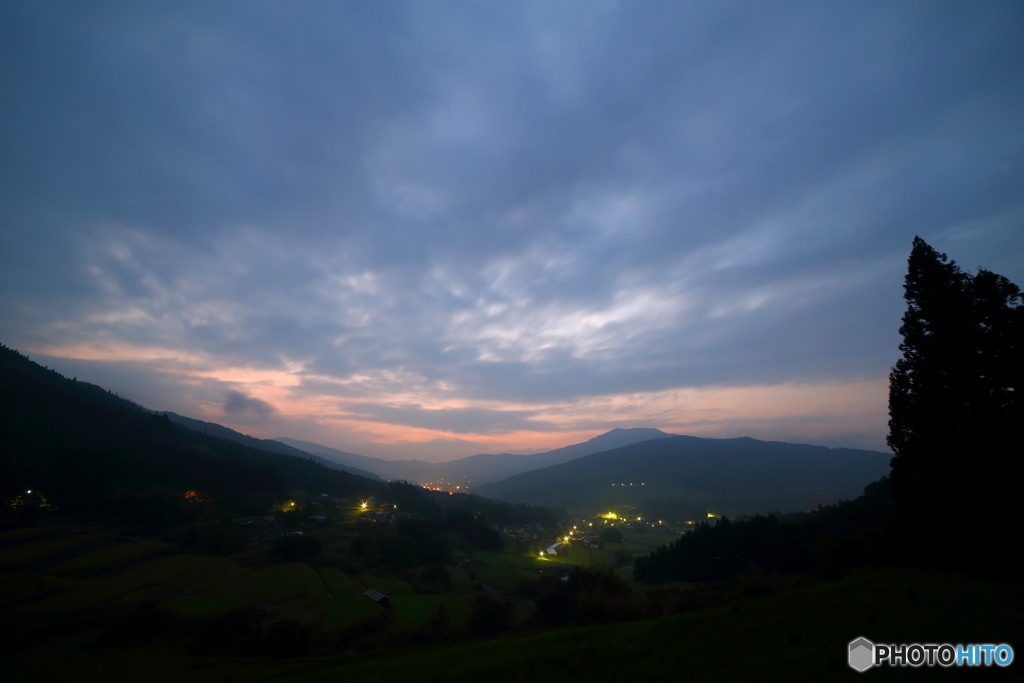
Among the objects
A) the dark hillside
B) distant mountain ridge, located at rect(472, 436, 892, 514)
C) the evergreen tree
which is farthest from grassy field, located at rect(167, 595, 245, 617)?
distant mountain ridge, located at rect(472, 436, 892, 514)

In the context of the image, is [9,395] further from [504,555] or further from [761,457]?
[761,457]

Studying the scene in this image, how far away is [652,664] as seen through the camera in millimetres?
8102

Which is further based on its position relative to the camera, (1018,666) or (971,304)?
(971,304)

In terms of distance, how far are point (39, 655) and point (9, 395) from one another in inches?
3463

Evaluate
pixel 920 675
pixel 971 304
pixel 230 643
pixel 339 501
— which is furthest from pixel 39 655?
pixel 339 501

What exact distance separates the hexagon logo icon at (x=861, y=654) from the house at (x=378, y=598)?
36.6 meters

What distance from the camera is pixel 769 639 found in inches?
331

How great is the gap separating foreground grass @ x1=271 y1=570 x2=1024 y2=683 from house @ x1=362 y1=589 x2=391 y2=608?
24.9 metres

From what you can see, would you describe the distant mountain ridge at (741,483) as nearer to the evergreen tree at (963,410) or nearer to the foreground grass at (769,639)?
the evergreen tree at (963,410)

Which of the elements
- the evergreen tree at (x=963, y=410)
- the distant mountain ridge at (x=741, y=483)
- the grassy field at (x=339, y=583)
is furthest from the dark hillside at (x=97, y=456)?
the distant mountain ridge at (x=741, y=483)

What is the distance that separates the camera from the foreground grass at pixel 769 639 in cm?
693

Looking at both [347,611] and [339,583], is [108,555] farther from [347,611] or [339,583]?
[347,611]

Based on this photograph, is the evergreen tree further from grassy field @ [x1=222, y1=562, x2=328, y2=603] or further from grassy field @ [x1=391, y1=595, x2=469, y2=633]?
grassy field @ [x1=222, y1=562, x2=328, y2=603]

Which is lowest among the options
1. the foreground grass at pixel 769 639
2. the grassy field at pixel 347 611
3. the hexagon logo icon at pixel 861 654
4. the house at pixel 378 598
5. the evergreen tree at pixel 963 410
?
the house at pixel 378 598
